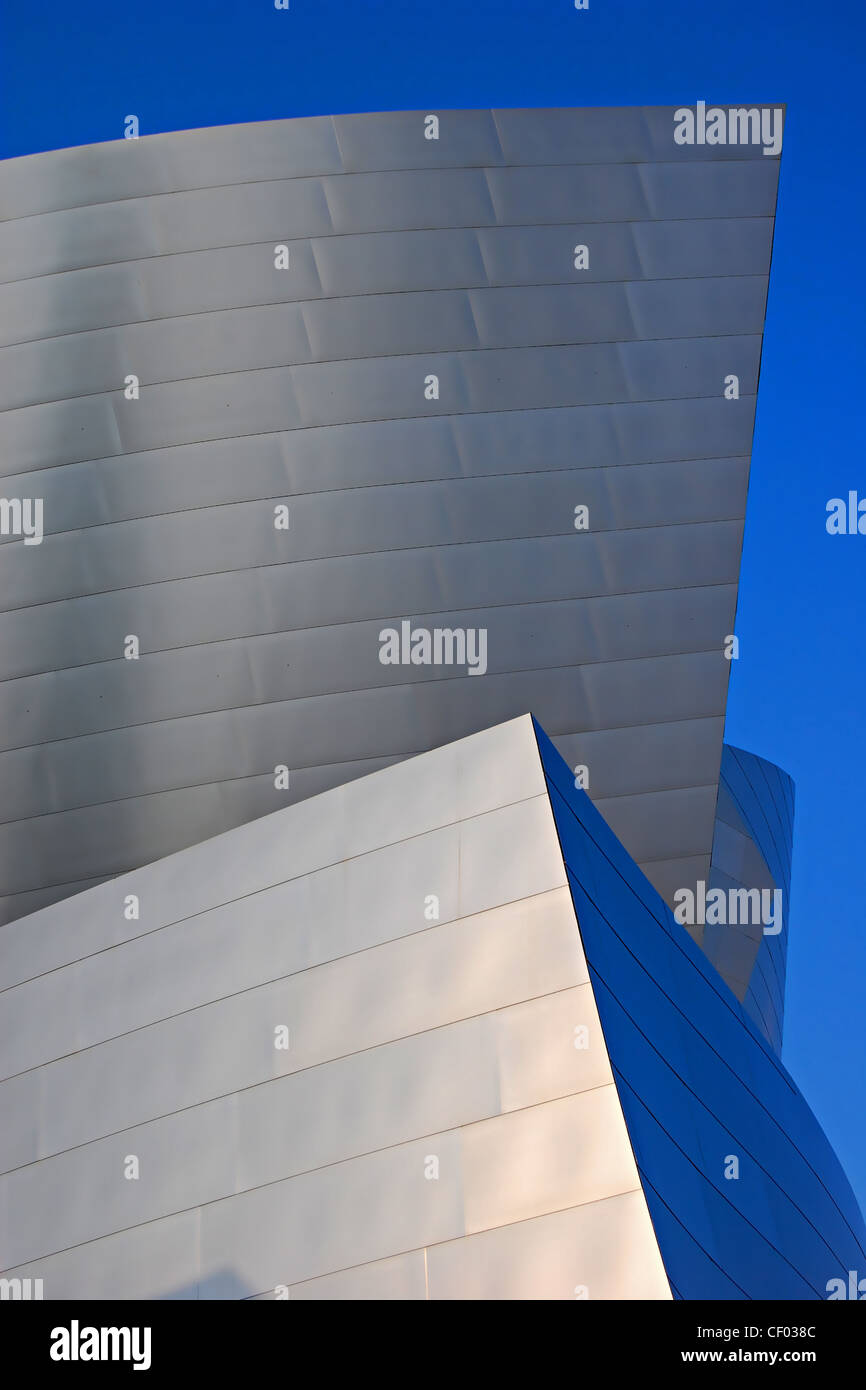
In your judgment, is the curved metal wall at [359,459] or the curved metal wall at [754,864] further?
the curved metal wall at [754,864]

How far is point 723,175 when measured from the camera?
13.2 m

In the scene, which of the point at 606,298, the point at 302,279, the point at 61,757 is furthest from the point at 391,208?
the point at 61,757

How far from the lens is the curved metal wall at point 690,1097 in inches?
282

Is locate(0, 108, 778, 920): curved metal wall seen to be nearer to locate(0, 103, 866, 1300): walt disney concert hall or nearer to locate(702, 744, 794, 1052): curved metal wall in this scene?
locate(0, 103, 866, 1300): walt disney concert hall

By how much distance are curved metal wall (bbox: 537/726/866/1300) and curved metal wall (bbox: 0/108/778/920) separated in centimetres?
258

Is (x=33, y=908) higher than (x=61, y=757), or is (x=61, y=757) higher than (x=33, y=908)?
(x=61, y=757)

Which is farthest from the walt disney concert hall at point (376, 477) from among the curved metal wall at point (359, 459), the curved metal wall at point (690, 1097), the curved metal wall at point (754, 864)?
the curved metal wall at point (754, 864)

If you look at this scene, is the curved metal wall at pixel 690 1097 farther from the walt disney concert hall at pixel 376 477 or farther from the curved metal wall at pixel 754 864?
the curved metal wall at pixel 754 864

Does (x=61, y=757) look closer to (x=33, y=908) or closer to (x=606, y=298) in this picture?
(x=33, y=908)

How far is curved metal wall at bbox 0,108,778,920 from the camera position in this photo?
40.4 ft

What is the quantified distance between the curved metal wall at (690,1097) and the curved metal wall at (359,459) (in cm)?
258

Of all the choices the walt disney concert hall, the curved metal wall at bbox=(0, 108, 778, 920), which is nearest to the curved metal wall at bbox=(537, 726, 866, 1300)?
the walt disney concert hall

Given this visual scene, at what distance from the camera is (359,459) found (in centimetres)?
1248

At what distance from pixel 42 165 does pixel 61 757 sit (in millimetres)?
5754
